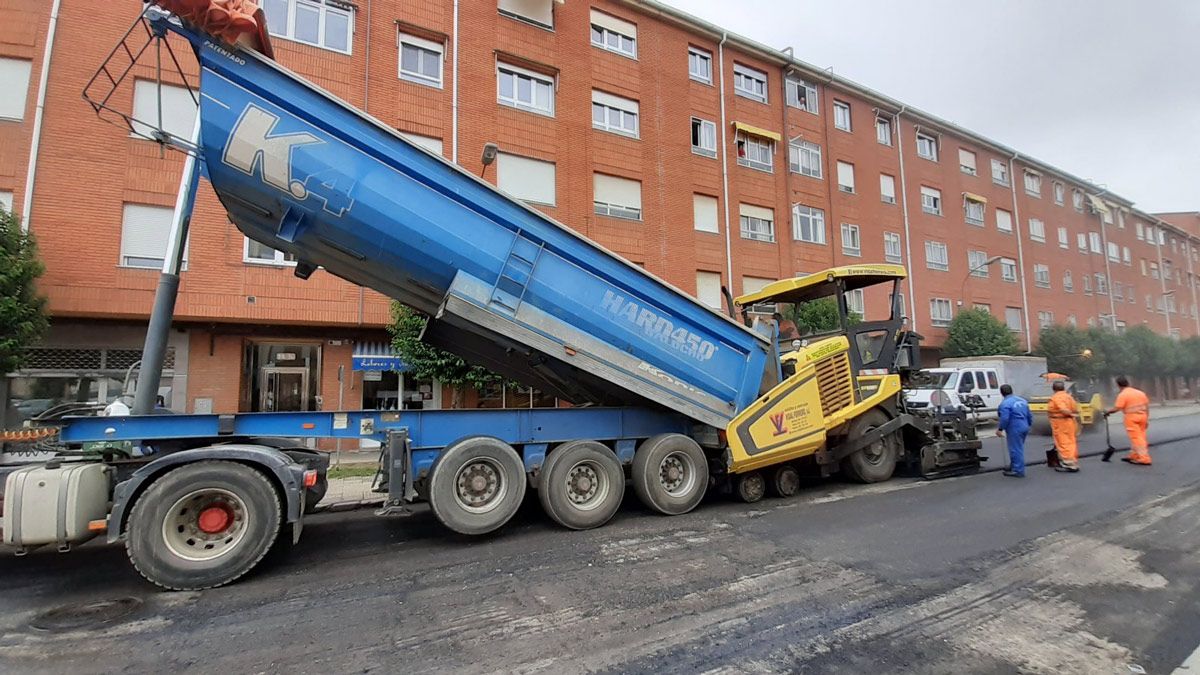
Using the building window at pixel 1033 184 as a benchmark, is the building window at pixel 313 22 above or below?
below

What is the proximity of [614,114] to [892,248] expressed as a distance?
15.3 meters

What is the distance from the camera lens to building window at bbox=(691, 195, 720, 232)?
19.8 metres

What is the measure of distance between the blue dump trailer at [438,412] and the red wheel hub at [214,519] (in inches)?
0.5

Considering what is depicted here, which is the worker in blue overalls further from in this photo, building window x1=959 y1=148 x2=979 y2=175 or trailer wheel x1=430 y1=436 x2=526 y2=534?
building window x1=959 y1=148 x2=979 y2=175

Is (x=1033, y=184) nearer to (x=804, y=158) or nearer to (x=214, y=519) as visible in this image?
(x=804, y=158)

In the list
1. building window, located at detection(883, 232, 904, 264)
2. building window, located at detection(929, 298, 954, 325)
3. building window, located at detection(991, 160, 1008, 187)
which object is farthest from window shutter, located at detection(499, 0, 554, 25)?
building window, located at detection(991, 160, 1008, 187)

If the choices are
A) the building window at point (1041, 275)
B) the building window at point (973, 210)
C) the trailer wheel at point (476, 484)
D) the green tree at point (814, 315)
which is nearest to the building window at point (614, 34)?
the green tree at point (814, 315)

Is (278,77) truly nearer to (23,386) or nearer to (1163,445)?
(23,386)

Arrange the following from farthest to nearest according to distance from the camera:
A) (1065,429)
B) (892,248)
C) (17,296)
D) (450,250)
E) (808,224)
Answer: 1. (892,248)
2. (808,224)
3. (17,296)
4. (1065,429)
5. (450,250)

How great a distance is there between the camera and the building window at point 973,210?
2956 cm

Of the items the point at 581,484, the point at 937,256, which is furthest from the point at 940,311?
the point at 581,484

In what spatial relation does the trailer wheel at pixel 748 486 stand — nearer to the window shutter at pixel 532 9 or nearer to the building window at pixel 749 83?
the window shutter at pixel 532 9

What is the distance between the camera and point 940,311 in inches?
1067

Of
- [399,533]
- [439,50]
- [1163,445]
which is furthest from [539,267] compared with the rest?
[1163,445]
